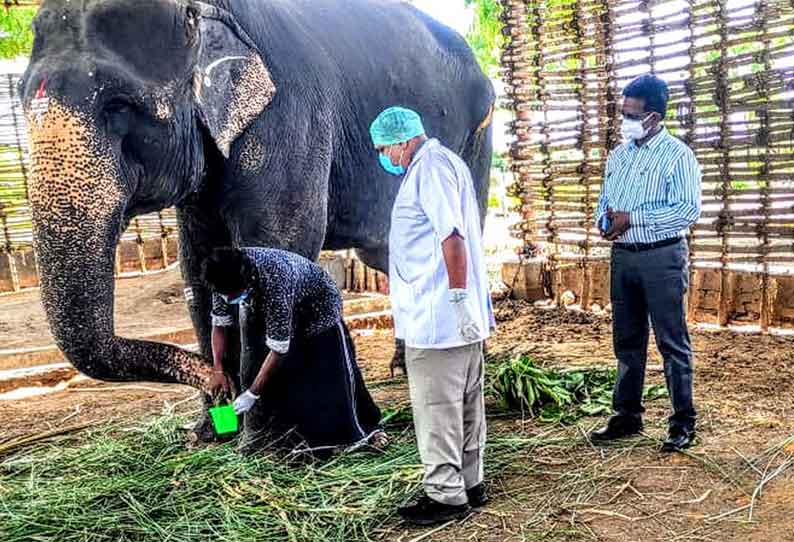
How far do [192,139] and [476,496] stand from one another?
1806mm

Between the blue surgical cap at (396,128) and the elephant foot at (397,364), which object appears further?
the elephant foot at (397,364)

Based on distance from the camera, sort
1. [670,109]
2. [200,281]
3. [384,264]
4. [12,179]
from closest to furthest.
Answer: [200,281] → [384,264] → [670,109] → [12,179]

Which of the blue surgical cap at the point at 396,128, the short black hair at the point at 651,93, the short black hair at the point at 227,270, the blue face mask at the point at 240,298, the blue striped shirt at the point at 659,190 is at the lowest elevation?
the blue face mask at the point at 240,298

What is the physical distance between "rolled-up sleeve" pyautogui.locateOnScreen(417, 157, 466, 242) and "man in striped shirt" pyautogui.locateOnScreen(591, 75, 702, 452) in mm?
1064

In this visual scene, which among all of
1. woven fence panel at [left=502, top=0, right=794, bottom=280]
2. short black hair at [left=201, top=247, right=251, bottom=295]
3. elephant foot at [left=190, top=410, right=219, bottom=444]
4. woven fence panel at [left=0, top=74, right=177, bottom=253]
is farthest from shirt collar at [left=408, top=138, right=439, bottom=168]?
woven fence panel at [left=0, top=74, right=177, bottom=253]

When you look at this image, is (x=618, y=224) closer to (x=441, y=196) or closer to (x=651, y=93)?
(x=651, y=93)

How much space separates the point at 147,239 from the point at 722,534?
8.32 meters

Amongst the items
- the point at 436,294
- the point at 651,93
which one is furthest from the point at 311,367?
the point at 651,93

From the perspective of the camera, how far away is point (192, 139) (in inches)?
137

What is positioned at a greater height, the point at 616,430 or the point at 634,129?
the point at 634,129

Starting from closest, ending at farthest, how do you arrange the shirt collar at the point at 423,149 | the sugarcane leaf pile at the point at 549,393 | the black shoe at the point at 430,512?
the shirt collar at the point at 423,149
the black shoe at the point at 430,512
the sugarcane leaf pile at the point at 549,393

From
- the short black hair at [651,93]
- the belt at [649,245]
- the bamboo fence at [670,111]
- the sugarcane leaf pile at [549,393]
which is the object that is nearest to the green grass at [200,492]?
the sugarcane leaf pile at [549,393]

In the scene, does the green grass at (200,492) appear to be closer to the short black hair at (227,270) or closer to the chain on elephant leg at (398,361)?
the short black hair at (227,270)

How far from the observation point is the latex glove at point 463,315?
3.01m
